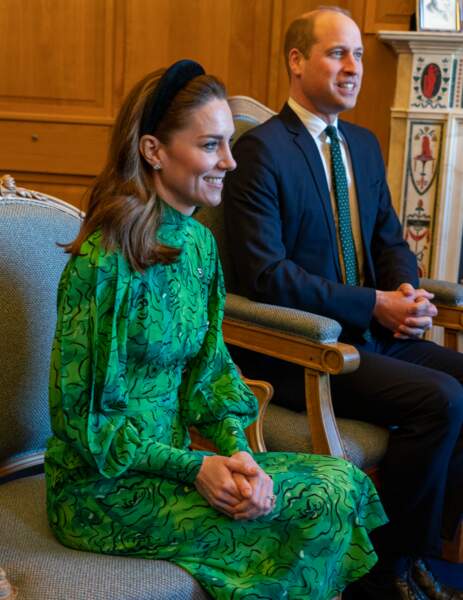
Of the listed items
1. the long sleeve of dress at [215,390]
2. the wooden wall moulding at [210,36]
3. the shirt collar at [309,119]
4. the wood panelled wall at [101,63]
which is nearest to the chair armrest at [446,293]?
the shirt collar at [309,119]

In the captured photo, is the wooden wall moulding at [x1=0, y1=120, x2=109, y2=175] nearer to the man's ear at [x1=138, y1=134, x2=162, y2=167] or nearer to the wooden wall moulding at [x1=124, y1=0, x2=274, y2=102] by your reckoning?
the wooden wall moulding at [x1=124, y1=0, x2=274, y2=102]

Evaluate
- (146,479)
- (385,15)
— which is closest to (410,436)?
(146,479)

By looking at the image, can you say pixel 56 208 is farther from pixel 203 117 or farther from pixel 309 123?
pixel 309 123

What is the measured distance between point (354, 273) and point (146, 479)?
1.26 meters

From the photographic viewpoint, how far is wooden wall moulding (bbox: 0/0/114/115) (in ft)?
14.2

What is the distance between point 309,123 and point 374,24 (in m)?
1.65

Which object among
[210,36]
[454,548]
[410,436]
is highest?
[210,36]

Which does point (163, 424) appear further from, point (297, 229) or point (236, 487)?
point (297, 229)

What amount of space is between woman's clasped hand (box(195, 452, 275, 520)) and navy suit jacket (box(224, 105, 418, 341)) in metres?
0.96

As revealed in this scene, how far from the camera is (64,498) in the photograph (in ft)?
5.09

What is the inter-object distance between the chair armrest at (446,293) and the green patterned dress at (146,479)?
1.20 m

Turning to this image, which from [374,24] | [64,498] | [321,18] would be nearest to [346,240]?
[321,18]

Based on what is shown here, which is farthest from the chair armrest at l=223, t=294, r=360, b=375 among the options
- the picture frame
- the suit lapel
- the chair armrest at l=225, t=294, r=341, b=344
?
the picture frame

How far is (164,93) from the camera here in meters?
1.61
